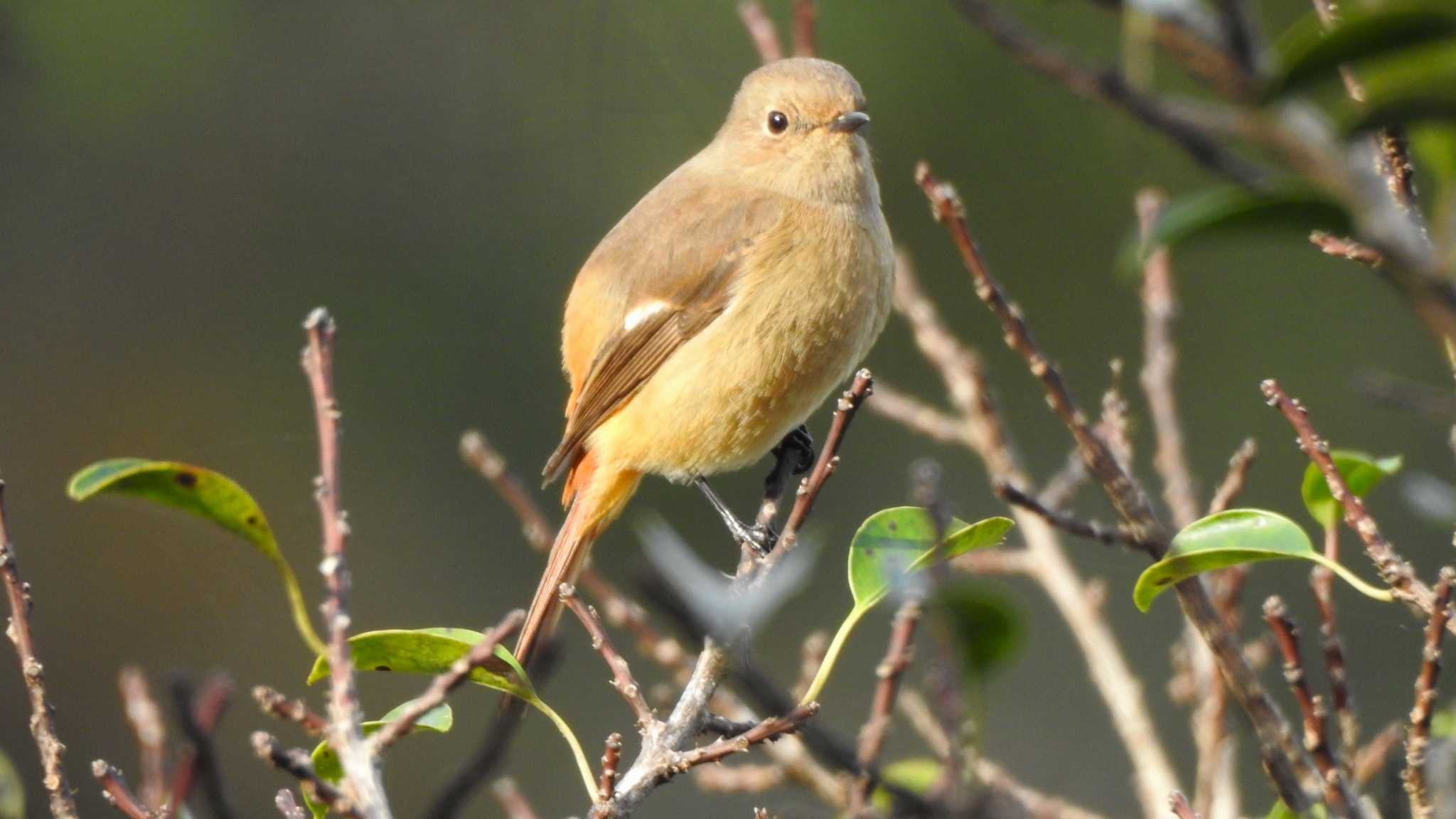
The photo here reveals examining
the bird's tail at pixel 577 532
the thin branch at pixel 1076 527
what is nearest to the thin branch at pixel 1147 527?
the thin branch at pixel 1076 527

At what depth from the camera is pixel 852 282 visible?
349 centimetres

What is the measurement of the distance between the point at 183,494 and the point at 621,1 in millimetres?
8875

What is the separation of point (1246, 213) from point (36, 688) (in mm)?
1223

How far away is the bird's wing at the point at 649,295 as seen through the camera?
3.68 meters

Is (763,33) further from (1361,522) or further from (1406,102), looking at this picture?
(1406,102)

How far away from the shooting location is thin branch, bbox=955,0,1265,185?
767 mm

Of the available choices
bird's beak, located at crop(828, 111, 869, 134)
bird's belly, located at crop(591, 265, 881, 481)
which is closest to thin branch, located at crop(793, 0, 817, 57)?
bird's beak, located at crop(828, 111, 869, 134)

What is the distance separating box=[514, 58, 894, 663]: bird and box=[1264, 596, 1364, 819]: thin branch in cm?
189

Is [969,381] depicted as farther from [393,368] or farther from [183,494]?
[393,368]

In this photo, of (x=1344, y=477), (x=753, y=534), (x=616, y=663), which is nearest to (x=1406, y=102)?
(x=1344, y=477)

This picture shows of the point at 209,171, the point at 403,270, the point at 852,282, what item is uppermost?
the point at 209,171

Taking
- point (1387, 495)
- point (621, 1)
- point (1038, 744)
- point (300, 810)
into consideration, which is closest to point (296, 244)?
point (621, 1)

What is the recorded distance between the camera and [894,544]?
1.66 m

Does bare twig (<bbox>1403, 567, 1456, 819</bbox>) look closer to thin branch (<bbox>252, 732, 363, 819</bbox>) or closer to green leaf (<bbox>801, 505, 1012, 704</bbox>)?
green leaf (<bbox>801, 505, 1012, 704</bbox>)
